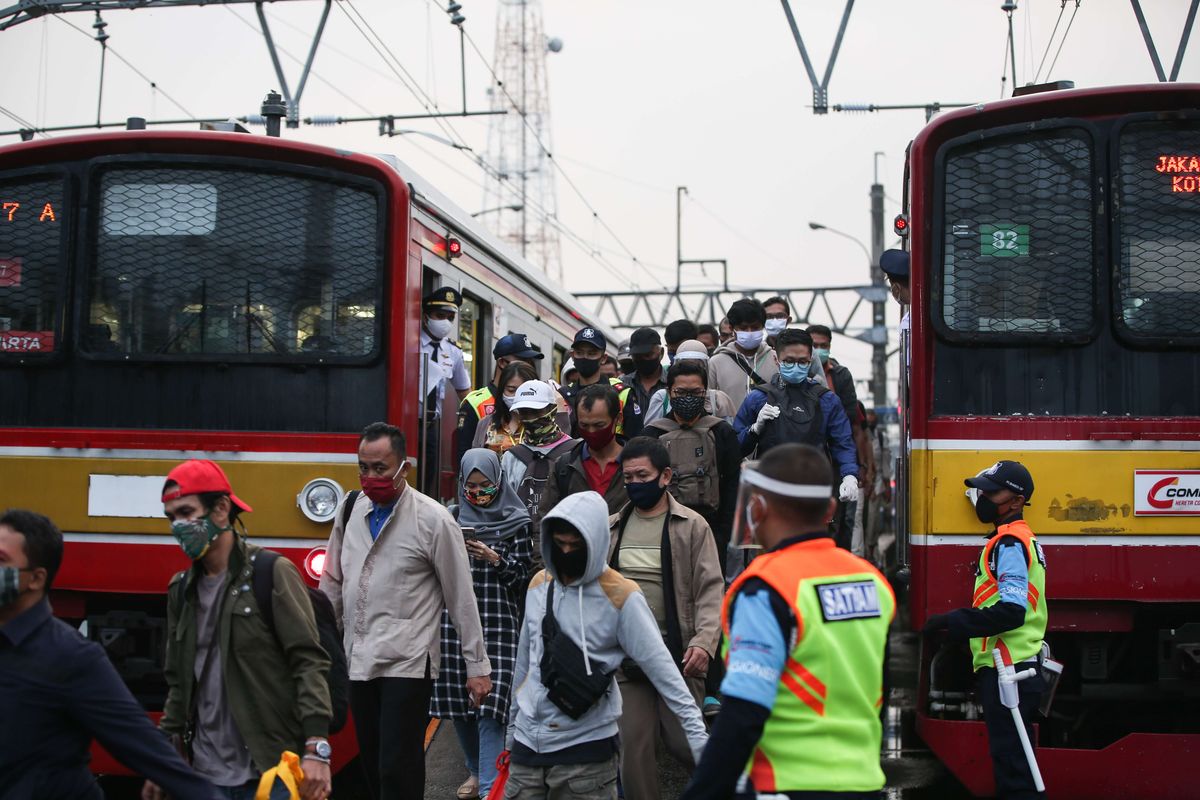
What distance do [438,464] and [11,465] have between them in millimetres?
2397

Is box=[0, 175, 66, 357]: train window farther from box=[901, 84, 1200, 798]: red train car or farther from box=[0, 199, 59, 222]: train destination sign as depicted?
box=[901, 84, 1200, 798]: red train car

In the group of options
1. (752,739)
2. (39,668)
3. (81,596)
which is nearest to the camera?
(752,739)

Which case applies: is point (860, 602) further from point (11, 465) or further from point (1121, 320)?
point (11, 465)

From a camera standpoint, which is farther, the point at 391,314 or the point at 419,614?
the point at 391,314

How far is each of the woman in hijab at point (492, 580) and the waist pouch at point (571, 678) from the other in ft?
4.65

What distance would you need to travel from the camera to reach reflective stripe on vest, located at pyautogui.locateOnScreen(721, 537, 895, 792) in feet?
10.8

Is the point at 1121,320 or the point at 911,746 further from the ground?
the point at 1121,320

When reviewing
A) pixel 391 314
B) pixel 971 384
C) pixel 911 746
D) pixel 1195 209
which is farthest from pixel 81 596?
pixel 1195 209

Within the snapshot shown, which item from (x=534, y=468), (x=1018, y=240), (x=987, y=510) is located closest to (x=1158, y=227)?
(x=1018, y=240)

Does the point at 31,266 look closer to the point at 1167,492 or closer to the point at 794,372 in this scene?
the point at 794,372

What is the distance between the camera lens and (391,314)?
267 inches

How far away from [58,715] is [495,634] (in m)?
2.75

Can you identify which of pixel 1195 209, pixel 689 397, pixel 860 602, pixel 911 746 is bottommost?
pixel 911 746

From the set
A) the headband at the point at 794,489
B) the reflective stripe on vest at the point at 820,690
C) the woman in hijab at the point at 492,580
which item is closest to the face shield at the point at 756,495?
the headband at the point at 794,489
